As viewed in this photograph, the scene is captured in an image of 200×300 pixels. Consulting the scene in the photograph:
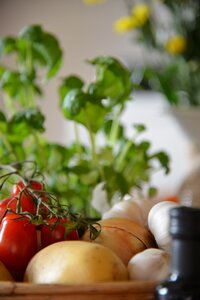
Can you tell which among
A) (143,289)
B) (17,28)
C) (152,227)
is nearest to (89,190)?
(152,227)

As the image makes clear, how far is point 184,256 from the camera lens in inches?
13.0

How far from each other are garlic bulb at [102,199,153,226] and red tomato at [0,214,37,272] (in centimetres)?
11

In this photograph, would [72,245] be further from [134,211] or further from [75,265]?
[134,211]

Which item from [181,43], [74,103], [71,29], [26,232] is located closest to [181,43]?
[181,43]

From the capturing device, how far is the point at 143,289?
37cm

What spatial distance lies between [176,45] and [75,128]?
2.49ft

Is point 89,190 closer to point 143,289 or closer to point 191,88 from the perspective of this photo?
point 143,289

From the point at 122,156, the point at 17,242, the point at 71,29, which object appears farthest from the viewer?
the point at 71,29

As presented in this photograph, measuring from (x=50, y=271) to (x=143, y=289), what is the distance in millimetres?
73

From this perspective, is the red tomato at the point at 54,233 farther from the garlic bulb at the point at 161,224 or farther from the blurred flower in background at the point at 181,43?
the blurred flower in background at the point at 181,43

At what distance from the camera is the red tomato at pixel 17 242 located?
1.50 feet

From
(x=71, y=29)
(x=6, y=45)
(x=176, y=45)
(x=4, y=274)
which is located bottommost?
(x=4, y=274)

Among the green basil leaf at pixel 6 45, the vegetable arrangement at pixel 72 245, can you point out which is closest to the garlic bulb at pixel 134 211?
the vegetable arrangement at pixel 72 245

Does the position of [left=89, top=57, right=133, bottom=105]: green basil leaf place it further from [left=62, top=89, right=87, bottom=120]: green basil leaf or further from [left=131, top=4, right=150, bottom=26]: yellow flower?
[left=131, top=4, right=150, bottom=26]: yellow flower
